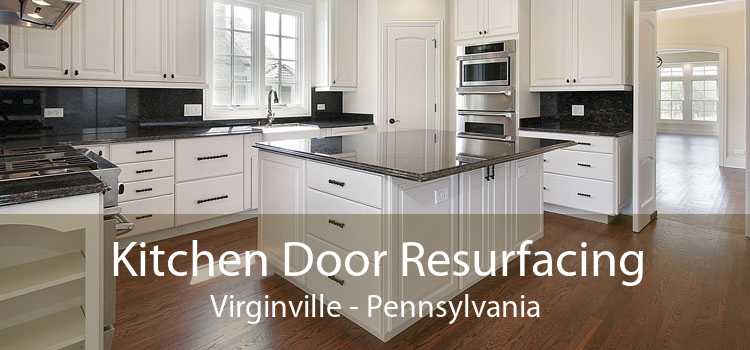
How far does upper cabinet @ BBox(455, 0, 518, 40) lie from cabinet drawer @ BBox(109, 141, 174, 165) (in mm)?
3160

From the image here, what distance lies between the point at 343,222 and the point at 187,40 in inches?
102

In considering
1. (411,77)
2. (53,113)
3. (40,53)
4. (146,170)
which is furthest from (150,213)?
(411,77)

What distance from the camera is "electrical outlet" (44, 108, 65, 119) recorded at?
11.4 feet

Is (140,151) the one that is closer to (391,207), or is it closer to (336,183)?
(336,183)

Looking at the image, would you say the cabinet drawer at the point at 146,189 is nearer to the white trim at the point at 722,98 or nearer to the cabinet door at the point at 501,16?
the cabinet door at the point at 501,16

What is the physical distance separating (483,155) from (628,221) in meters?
2.74

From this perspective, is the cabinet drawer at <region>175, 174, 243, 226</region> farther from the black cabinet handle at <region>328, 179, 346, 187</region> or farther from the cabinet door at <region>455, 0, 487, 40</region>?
the cabinet door at <region>455, 0, 487, 40</region>

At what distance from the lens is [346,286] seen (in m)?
2.29

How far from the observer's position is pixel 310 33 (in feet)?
17.0

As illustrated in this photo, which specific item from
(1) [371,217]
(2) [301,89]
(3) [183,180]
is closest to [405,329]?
(1) [371,217]

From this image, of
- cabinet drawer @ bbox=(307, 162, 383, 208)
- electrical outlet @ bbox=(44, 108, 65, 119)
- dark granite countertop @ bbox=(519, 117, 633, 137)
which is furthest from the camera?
dark granite countertop @ bbox=(519, 117, 633, 137)

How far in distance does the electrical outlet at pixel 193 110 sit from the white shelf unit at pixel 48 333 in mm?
2941

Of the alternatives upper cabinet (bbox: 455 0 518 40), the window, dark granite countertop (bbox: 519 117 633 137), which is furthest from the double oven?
the window

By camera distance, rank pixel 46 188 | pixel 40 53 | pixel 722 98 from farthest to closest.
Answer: pixel 722 98 → pixel 40 53 → pixel 46 188
